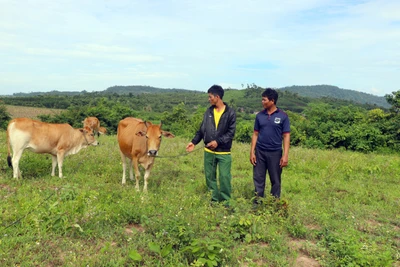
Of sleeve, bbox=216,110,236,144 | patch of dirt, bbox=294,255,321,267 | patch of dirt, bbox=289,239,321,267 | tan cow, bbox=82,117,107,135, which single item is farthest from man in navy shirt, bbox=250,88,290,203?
tan cow, bbox=82,117,107,135

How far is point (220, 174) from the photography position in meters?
5.76

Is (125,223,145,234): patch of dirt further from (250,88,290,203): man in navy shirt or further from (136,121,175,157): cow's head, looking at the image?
(250,88,290,203): man in navy shirt

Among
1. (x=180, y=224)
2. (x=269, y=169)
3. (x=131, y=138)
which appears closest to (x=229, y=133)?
(x=269, y=169)

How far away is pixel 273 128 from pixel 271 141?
0.23 meters

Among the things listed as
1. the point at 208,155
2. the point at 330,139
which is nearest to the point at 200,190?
the point at 208,155

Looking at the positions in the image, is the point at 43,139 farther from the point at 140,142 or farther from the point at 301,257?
the point at 301,257

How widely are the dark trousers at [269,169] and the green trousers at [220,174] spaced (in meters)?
0.50

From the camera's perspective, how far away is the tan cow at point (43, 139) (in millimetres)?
7023

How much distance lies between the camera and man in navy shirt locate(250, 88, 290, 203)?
5465mm

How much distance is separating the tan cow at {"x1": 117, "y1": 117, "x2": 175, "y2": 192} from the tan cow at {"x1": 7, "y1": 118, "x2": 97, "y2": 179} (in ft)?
3.92

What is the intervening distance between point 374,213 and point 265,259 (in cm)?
340

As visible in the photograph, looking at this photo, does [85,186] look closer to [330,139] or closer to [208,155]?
[208,155]

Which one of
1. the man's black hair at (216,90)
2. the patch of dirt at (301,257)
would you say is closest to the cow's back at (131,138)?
the man's black hair at (216,90)

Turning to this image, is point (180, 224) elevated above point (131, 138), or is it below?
below
